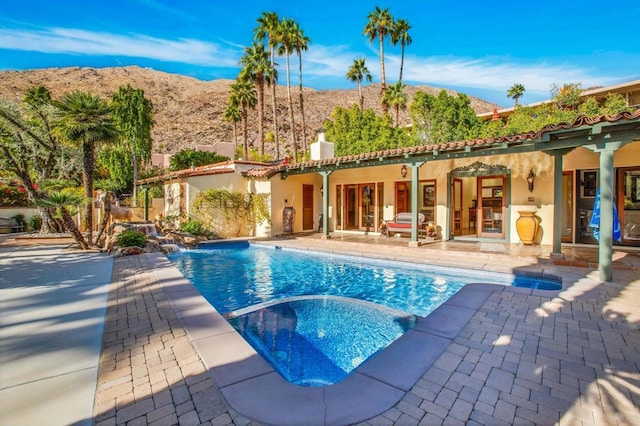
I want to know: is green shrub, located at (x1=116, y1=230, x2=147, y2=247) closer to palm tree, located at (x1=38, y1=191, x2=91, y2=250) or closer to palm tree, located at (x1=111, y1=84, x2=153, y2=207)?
palm tree, located at (x1=38, y1=191, x2=91, y2=250)

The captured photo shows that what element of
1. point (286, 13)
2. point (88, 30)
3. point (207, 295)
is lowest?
point (207, 295)

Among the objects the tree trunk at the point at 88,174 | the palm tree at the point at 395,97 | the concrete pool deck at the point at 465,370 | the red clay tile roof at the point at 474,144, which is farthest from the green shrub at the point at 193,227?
the palm tree at the point at 395,97

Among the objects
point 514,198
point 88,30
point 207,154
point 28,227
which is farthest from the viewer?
point 88,30

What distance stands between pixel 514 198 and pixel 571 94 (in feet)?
58.1

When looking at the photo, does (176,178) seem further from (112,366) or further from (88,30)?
(88,30)

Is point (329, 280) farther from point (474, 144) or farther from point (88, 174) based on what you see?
point (88, 174)

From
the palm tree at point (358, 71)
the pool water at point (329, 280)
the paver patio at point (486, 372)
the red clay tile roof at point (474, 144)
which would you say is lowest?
the pool water at point (329, 280)

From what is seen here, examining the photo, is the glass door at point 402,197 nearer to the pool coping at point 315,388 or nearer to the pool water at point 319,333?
the pool water at point 319,333

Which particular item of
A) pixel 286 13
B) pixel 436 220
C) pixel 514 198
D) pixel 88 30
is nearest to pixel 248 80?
pixel 286 13

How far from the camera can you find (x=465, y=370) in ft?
9.62

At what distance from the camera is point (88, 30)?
28797 millimetres

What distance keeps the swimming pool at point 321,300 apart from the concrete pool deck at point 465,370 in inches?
34.5

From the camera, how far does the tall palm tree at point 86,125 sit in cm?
989

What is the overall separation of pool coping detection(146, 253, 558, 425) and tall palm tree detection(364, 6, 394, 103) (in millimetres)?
26526
